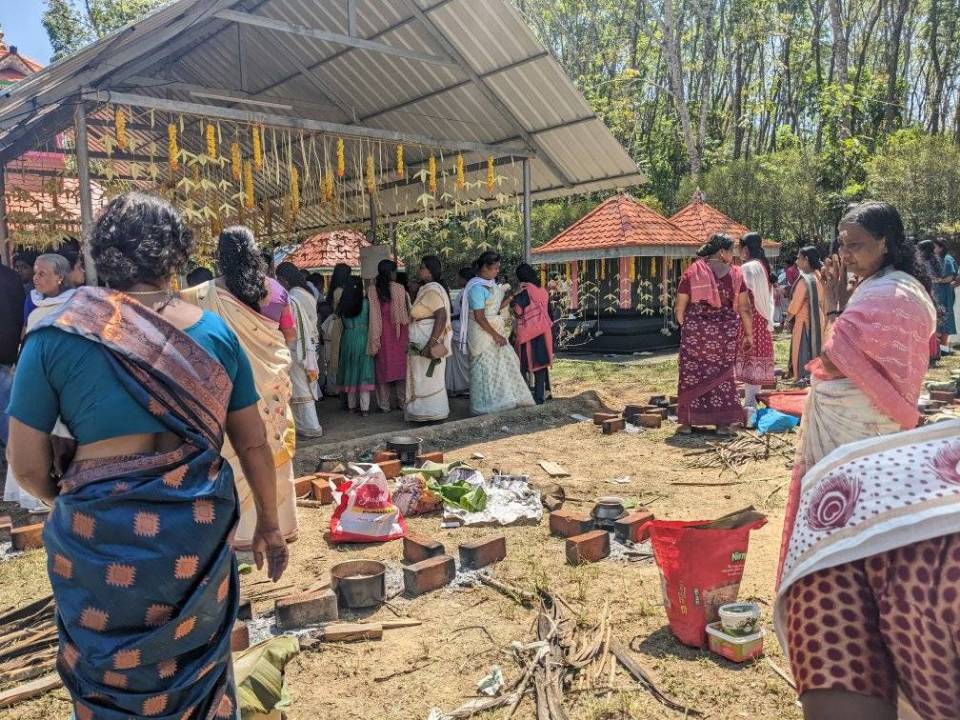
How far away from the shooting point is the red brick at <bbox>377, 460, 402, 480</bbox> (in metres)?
6.25

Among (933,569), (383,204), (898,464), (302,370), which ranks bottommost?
(302,370)

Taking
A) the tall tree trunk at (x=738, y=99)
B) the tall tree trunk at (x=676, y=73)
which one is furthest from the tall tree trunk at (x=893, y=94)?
the tall tree trunk at (x=676, y=73)

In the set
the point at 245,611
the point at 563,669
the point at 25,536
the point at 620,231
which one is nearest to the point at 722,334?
the point at 563,669

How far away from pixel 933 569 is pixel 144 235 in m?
1.95

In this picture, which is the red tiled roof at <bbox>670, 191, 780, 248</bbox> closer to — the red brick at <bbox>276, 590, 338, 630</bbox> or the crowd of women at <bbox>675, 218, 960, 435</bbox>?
the crowd of women at <bbox>675, 218, 960, 435</bbox>

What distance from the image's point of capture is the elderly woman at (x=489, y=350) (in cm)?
859

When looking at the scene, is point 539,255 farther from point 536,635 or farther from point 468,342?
point 536,635

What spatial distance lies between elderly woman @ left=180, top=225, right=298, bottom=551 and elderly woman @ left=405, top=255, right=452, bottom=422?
3757mm

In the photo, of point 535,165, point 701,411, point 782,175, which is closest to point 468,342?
point 701,411

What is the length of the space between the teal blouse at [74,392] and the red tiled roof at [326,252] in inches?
642

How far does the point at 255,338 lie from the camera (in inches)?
172

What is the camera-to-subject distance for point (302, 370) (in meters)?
8.09

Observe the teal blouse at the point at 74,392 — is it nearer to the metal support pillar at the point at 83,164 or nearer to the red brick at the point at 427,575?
the red brick at the point at 427,575

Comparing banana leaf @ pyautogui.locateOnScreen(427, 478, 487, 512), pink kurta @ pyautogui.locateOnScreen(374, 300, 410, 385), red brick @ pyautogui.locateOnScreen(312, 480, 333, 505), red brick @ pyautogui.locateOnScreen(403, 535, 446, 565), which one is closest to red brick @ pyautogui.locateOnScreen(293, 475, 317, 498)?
red brick @ pyautogui.locateOnScreen(312, 480, 333, 505)
